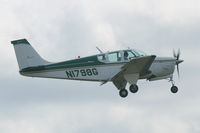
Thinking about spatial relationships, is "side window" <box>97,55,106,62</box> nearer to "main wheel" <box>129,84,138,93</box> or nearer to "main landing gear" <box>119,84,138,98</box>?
"main landing gear" <box>119,84,138,98</box>

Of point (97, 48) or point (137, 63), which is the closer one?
point (137, 63)

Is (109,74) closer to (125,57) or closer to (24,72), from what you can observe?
(125,57)

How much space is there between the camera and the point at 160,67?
26766 millimetres

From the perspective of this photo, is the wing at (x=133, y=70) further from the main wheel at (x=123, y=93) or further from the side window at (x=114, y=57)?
the side window at (x=114, y=57)

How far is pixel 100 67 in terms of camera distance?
87.3 ft

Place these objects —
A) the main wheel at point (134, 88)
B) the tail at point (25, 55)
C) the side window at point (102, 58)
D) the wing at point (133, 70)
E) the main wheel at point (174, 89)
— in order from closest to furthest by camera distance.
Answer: the wing at point (133, 70), the main wheel at point (134, 88), the side window at point (102, 58), the tail at point (25, 55), the main wheel at point (174, 89)

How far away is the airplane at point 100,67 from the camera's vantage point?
2630cm

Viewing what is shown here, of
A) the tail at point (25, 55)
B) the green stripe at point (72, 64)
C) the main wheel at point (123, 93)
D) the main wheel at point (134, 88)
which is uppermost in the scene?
the tail at point (25, 55)

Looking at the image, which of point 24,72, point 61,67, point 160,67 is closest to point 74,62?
point 61,67

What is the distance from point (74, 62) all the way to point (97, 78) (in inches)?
64.4

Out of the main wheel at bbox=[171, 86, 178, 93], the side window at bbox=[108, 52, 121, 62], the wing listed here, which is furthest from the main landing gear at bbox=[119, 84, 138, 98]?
the main wheel at bbox=[171, 86, 178, 93]

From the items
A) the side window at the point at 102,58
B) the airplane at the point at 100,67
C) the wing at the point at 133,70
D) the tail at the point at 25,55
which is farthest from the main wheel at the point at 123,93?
the tail at the point at 25,55

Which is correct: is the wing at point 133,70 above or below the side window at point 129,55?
below

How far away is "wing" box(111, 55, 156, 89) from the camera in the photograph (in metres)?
25.1
